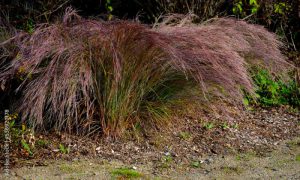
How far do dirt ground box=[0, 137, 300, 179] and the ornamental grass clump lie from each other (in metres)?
0.53

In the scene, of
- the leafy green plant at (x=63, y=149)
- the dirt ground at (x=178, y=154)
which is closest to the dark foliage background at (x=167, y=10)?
the dirt ground at (x=178, y=154)

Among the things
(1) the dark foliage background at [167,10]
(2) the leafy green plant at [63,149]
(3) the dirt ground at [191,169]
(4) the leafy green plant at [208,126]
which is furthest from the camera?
(1) the dark foliage background at [167,10]

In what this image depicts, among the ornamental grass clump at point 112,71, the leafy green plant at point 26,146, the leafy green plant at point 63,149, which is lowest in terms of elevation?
the leafy green plant at point 63,149

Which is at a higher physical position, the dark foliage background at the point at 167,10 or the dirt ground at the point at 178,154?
the dark foliage background at the point at 167,10

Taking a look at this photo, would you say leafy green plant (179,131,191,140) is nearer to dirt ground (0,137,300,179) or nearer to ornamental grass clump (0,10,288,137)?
ornamental grass clump (0,10,288,137)

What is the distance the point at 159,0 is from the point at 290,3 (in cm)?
211

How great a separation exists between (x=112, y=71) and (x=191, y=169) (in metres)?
1.16

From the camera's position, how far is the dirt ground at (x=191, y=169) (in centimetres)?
448

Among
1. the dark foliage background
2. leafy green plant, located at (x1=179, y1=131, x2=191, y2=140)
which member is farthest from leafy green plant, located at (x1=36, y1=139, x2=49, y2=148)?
the dark foliage background

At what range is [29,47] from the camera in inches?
205

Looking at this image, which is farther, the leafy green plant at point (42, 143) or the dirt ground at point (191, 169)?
the leafy green plant at point (42, 143)

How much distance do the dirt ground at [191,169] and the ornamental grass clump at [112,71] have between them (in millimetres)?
528

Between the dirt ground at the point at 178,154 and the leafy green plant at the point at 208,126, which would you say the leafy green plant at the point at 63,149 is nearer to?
the dirt ground at the point at 178,154

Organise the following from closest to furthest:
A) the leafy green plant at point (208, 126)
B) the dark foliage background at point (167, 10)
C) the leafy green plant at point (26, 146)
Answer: the leafy green plant at point (26, 146), the leafy green plant at point (208, 126), the dark foliage background at point (167, 10)
